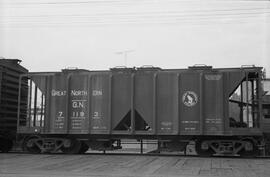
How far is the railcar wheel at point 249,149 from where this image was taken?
54.9ft

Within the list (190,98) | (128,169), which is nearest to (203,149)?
(190,98)

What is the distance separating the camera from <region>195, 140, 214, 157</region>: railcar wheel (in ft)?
56.2

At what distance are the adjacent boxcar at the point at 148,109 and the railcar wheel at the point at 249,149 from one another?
0.13 feet

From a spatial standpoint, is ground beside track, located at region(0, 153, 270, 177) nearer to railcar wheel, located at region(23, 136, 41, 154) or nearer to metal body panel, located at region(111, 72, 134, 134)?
metal body panel, located at region(111, 72, 134, 134)

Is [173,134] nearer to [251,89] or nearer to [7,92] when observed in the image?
[251,89]

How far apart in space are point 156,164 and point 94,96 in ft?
19.1

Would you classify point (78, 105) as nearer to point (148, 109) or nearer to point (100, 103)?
point (100, 103)

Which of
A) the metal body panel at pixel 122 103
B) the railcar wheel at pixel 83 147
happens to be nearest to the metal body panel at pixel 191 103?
the metal body panel at pixel 122 103

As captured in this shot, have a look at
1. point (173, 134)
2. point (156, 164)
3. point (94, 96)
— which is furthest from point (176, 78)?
point (156, 164)

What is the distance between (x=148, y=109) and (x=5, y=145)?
7177mm

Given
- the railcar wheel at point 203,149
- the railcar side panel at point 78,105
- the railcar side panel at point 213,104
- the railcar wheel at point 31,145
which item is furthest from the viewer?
the railcar wheel at point 31,145

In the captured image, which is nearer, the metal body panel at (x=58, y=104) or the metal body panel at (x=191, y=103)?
the metal body panel at (x=191, y=103)

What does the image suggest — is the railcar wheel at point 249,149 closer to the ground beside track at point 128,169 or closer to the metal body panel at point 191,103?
the metal body panel at point 191,103

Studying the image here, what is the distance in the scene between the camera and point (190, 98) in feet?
57.1
